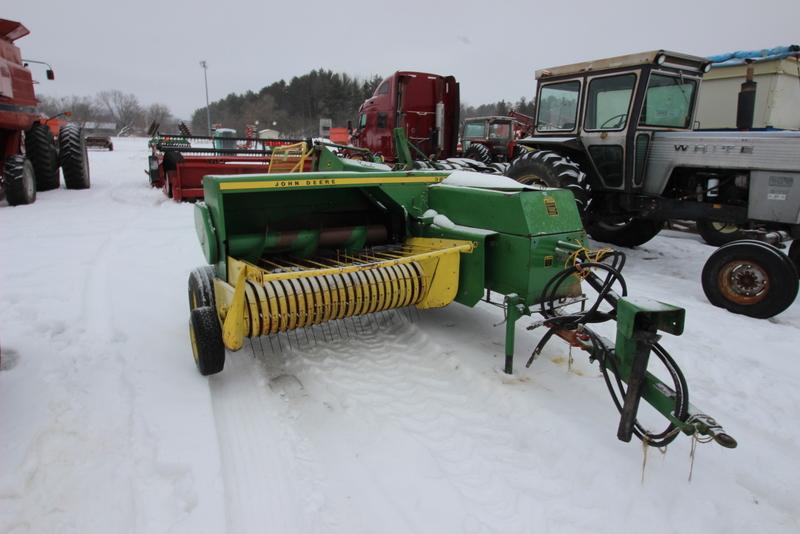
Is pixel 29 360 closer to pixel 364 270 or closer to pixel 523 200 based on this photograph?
pixel 364 270

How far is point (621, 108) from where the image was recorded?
582 cm

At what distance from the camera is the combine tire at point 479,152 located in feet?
44.8

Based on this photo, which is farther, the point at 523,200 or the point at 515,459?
the point at 523,200

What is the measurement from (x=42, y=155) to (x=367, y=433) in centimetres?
1069

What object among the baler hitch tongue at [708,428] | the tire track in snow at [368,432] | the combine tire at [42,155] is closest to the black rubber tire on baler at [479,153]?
the combine tire at [42,155]

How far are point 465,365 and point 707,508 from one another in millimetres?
1468

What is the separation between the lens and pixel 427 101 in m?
9.98

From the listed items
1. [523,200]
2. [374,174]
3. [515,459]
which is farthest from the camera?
[374,174]

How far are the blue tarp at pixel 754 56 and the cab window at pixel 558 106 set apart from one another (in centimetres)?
356

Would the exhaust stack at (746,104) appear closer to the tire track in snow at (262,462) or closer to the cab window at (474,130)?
the tire track in snow at (262,462)

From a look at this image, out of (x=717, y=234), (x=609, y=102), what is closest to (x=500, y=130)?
(x=717, y=234)

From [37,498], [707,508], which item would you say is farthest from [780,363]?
[37,498]

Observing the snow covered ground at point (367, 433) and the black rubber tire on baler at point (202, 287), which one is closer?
the snow covered ground at point (367, 433)

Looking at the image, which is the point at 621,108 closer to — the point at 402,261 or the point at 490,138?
the point at 402,261
